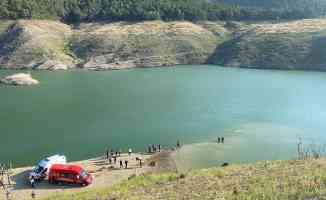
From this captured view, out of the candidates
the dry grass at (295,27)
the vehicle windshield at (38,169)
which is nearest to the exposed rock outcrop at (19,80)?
the vehicle windshield at (38,169)

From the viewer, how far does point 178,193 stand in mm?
30016

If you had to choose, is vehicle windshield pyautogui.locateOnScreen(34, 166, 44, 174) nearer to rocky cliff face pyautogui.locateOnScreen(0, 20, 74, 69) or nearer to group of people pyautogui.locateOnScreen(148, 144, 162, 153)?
group of people pyautogui.locateOnScreen(148, 144, 162, 153)

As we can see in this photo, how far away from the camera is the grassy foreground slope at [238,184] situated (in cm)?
2638

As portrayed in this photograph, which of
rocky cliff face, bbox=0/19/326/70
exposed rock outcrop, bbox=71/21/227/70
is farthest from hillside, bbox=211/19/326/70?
exposed rock outcrop, bbox=71/21/227/70

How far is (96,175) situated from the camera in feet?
161

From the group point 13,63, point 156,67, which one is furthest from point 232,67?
point 13,63

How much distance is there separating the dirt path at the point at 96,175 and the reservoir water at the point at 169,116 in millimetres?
3667

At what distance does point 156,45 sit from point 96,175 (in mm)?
108030

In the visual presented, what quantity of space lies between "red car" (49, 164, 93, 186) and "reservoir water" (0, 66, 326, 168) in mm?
10014

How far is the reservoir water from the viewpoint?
61.0 meters

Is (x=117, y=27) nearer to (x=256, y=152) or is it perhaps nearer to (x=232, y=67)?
(x=232, y=67)

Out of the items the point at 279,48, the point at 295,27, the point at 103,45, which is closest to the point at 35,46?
the point at 103,45

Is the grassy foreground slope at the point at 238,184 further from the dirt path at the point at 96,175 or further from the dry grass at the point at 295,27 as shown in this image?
the dry grass at the point at 295,27

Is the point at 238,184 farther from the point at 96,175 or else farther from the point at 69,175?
the point at 96,175
